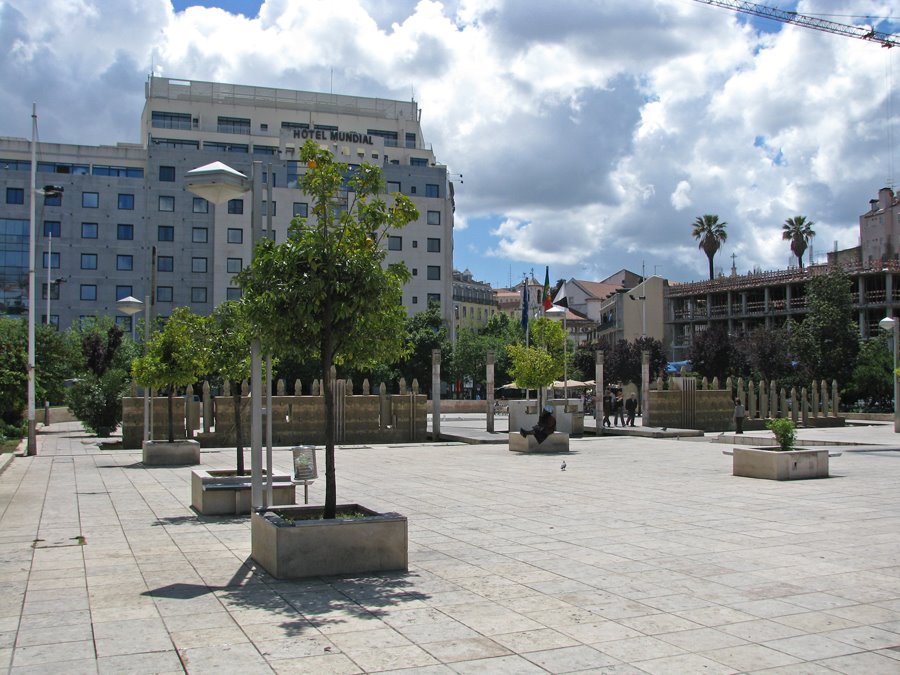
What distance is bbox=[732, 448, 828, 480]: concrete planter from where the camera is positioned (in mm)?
15383

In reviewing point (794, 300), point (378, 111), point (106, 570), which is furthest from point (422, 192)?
point (106, 570)

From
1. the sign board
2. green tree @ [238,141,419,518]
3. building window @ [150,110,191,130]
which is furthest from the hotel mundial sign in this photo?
green tree @ [238,141,419,518]

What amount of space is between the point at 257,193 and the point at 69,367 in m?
41.9

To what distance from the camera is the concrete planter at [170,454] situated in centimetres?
1966

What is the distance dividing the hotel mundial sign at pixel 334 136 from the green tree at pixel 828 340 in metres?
43.4

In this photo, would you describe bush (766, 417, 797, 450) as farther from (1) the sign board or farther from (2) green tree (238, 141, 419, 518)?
(2) green tree (238, 141, 419, 518)

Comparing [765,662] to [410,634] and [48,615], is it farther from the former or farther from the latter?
[48,615]

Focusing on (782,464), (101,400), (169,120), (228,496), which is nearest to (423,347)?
(169,120)

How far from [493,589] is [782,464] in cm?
985

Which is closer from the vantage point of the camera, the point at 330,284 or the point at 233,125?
the point at 330,284

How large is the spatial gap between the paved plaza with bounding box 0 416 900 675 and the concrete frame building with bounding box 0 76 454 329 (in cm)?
5509

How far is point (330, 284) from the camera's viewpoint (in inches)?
324

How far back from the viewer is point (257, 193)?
9.73 meters

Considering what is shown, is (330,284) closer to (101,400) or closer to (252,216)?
(252,216)
